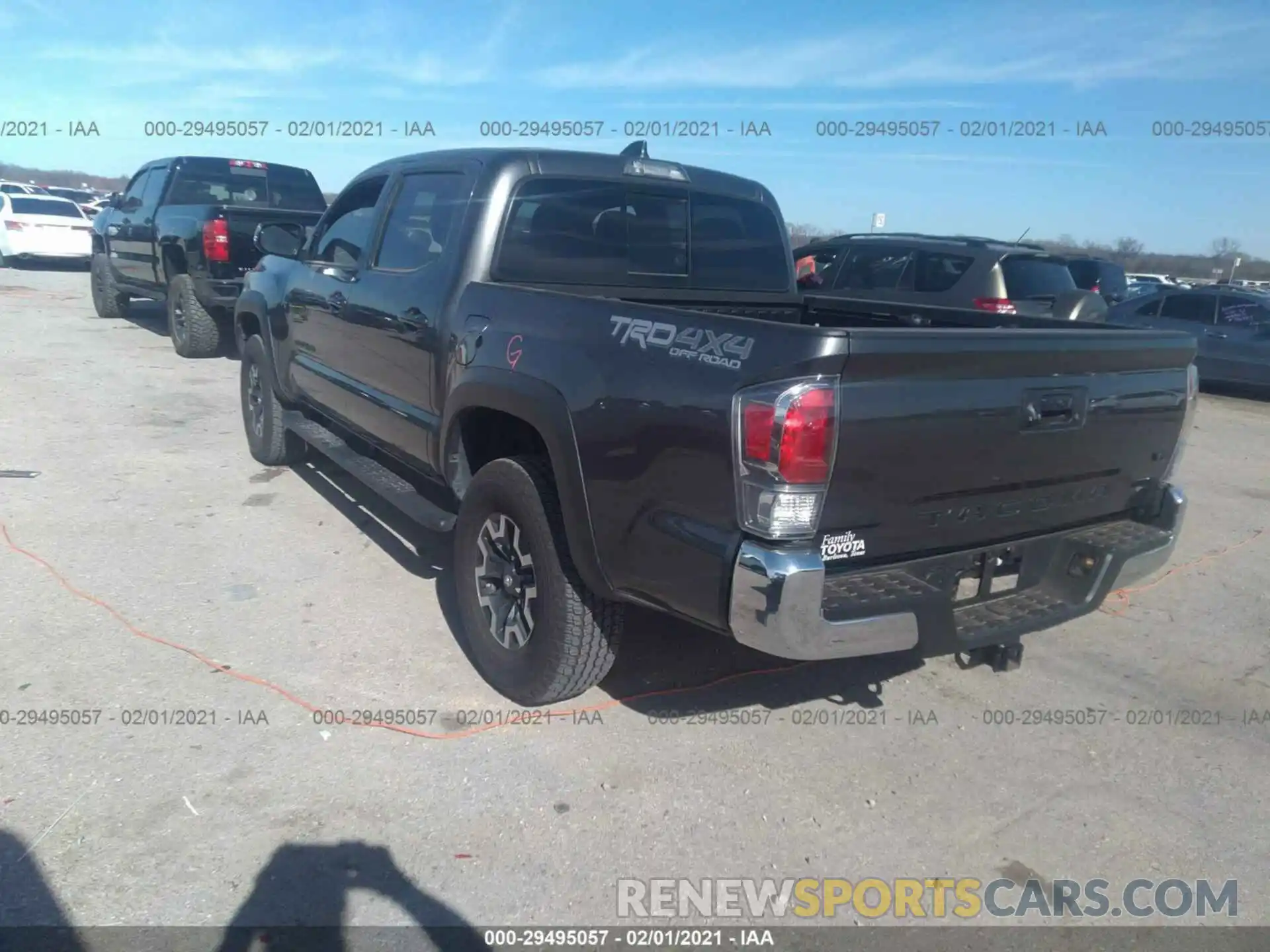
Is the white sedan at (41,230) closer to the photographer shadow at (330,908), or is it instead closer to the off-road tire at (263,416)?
the off-road tire at (263,416)

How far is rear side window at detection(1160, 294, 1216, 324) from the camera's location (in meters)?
14.2

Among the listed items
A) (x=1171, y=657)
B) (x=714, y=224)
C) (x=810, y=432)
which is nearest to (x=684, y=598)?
(x=810, y=432)

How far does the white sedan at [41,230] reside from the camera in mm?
18766

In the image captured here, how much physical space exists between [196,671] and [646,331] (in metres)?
2.36

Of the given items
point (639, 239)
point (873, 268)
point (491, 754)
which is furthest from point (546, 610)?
point (873, 268)

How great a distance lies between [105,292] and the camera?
44.3ft

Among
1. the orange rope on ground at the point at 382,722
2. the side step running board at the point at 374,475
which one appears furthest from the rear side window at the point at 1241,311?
the side step running board at the point at 374,475

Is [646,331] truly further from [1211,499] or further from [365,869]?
[1211,499]

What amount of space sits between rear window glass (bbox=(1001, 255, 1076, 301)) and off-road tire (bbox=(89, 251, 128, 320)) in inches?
431

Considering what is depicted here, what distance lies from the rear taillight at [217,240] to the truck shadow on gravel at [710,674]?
20.7ft

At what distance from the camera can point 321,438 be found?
5.61 m

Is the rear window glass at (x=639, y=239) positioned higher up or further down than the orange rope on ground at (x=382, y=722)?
higher up

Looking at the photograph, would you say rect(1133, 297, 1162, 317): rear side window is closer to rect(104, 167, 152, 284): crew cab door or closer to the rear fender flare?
rect(104, 167, 152, 284): crew cab door

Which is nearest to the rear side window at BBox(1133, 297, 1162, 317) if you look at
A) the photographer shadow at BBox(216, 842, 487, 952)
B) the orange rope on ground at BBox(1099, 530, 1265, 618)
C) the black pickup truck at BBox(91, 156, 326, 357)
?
the orange rope on ground at BBox(1099, 530, 1265, 618)
